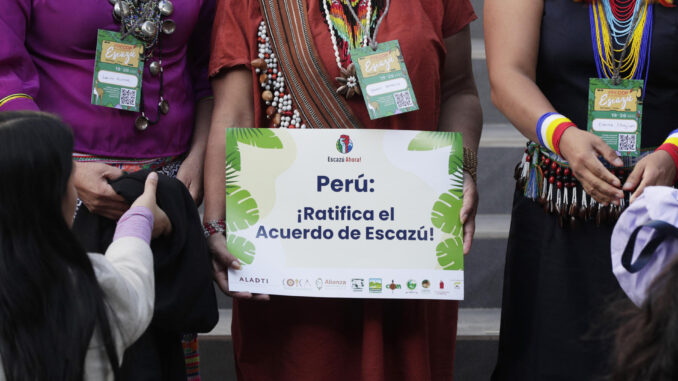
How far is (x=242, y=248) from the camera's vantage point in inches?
71.9

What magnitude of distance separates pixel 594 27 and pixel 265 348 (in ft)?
3.49

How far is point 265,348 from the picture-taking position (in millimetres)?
1988

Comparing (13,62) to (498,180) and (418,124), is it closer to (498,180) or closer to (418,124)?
Result: (418,124)

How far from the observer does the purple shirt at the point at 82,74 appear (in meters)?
1.82

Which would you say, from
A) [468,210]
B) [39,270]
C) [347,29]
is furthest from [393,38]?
[39,270]

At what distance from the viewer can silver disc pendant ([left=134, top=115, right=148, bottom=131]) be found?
1951 millimetres

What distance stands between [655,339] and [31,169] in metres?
1.00

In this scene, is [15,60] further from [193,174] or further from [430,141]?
[430,141]

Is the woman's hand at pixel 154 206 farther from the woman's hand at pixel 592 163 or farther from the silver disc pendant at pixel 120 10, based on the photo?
the woman's hand at pixel 592 163

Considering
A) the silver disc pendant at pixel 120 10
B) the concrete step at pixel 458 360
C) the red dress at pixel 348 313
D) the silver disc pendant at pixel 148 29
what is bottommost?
the concrete step at pixel 458 360

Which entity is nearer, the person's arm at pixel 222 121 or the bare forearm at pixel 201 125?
the person's arm at pixel 222 121

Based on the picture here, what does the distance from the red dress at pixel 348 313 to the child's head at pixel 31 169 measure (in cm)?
61

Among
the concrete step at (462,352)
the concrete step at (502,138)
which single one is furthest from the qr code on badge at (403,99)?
the concrete step at (502,138)

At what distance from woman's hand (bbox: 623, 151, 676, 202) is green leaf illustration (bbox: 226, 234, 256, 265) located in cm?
80
